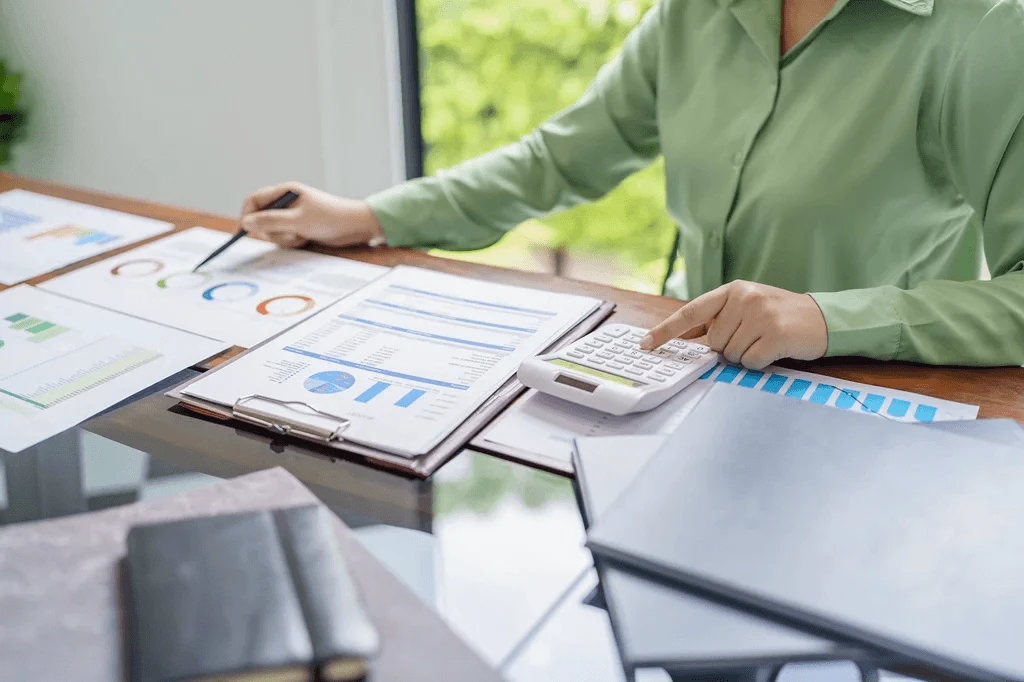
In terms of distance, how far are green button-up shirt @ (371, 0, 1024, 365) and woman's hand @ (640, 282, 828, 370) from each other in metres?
0.02

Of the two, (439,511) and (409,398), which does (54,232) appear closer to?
(409,398)

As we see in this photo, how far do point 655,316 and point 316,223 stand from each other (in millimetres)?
454

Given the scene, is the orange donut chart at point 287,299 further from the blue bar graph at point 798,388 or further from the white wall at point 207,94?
the white wall at point 207,94

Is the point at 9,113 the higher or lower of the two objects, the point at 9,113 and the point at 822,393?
the higher

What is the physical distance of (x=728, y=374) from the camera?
0.81 metres

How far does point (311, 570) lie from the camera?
1.62ft

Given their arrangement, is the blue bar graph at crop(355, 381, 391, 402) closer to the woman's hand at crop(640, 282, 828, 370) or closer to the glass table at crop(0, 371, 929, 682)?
the glass table at crop(0, 371, 929, 682)

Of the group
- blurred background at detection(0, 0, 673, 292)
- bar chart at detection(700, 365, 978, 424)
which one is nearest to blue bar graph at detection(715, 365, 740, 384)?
bar chart at detection(700, 365, 978, 424)

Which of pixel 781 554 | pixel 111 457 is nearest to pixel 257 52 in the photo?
pixel 111 457

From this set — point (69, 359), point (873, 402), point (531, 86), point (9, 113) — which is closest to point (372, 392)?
point (69, 359)

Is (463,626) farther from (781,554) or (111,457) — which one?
(111,457)

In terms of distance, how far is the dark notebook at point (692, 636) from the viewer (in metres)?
0.46

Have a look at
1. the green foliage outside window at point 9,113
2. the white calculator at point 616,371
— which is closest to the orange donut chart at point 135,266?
the white calculator at point 616,371

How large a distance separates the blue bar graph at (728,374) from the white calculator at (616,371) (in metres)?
0.01
